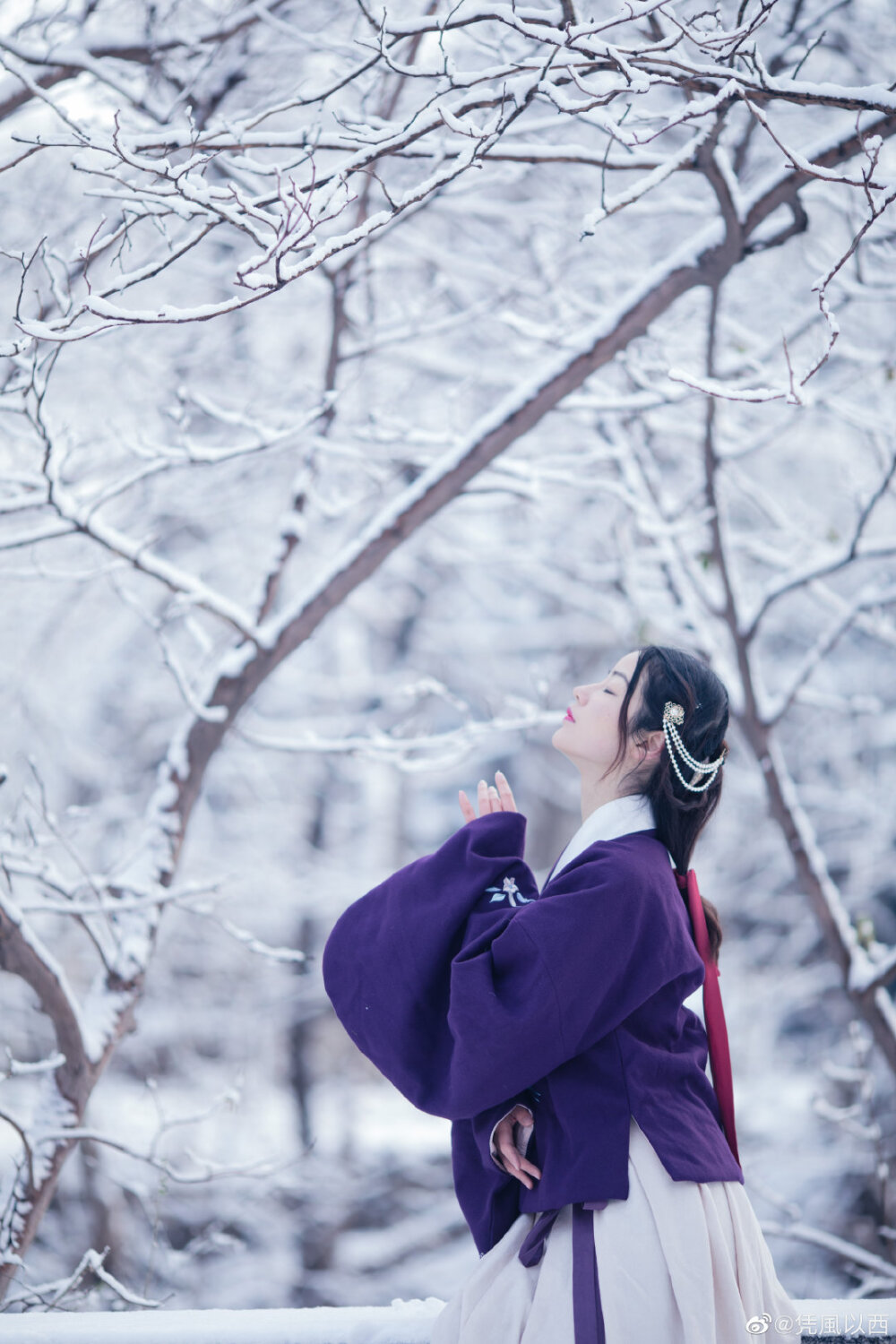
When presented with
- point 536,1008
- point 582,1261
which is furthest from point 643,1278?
point 536,1008

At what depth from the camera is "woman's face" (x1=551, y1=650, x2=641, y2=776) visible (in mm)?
1896

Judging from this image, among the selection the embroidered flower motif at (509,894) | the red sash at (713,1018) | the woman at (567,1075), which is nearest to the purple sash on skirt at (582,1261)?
the woman at (567,1075)

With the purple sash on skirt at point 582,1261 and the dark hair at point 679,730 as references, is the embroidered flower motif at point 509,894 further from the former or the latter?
the purple sash on skirt at point 582,1261

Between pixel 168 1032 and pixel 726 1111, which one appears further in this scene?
pixel 168 1032

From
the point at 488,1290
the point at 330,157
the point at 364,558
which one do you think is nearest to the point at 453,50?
the point at 330,157

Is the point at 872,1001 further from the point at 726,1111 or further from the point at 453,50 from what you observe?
the point at 453,50

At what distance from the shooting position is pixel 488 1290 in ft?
5.20

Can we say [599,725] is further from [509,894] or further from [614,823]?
[509,894]

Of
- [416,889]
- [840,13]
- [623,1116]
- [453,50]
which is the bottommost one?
[623,1116]

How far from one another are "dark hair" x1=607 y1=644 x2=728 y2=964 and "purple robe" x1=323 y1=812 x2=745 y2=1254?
0.11 m

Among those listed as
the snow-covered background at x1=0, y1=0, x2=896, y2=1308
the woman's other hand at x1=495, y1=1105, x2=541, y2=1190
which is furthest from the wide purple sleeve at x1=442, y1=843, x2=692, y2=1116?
the snow-covered background at x1=0, y1=0, x2=896, y2=1308

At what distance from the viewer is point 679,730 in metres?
1.84

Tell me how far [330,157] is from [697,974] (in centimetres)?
300

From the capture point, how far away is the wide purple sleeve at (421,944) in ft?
5.32
